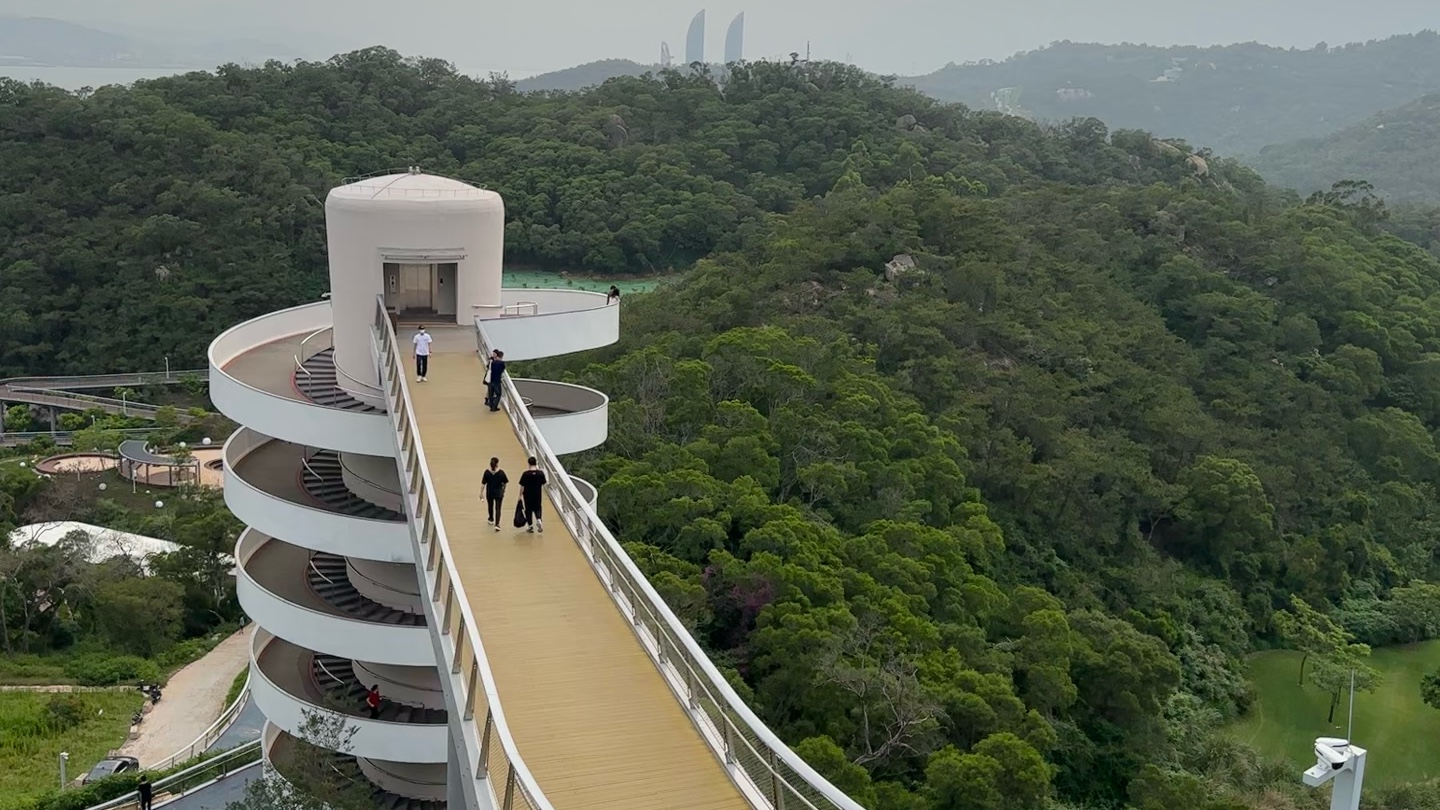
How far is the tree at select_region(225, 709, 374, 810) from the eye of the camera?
48.1 feet

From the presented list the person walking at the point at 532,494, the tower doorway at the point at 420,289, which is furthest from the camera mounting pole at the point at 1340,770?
the tower doorway at the point at 420,289

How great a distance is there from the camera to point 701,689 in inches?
374

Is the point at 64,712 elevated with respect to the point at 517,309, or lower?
lower

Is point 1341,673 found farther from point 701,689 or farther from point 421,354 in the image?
point 701,689

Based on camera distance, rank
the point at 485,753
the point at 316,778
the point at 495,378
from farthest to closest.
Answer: the point at 316,778 → the point at 495,378 → the point at 485,753

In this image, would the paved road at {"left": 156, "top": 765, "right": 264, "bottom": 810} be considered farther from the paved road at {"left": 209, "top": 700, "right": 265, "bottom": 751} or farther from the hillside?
the hillside

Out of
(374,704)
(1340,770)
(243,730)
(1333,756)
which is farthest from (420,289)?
(243,730)

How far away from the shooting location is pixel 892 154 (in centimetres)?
7812

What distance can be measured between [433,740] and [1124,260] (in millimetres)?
48575

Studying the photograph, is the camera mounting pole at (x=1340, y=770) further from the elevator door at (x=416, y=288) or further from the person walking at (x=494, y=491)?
the elevator door at (x=416, y=288)

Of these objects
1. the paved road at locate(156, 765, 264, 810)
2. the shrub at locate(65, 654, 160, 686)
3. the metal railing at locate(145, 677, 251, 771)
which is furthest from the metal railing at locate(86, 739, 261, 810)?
the shrub at locate(65, 654, 160, 686)

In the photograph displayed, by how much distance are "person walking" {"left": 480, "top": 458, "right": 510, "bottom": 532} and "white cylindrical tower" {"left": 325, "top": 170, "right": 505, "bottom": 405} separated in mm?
5273

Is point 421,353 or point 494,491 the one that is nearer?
point 494,491

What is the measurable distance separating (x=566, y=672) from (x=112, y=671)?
98.7ft
